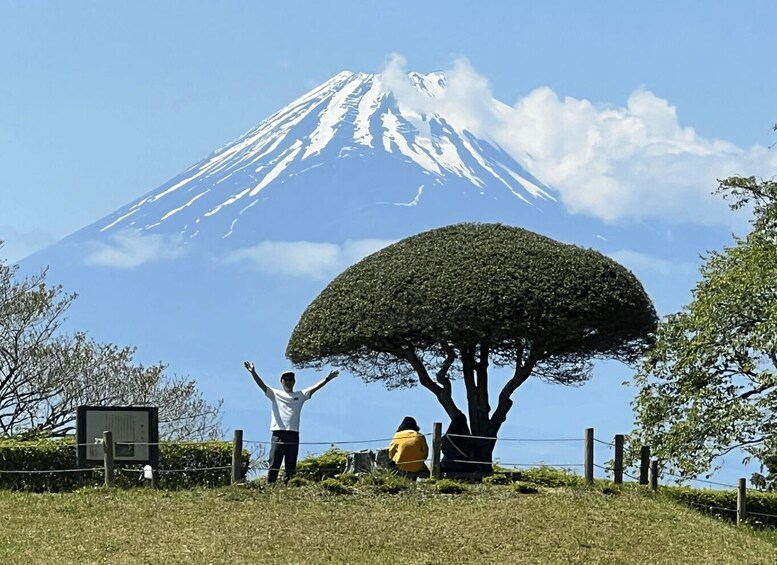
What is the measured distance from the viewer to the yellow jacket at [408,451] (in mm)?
23281

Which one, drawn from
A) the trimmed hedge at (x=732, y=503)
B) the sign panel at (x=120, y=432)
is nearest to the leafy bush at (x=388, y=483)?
the sign panel at (x=120, y=432)

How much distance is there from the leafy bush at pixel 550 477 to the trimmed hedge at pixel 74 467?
18.9ft

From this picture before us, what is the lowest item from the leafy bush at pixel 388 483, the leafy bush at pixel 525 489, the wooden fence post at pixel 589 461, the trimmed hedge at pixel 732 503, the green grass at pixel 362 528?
the trimmed hedge at pixel 732 503

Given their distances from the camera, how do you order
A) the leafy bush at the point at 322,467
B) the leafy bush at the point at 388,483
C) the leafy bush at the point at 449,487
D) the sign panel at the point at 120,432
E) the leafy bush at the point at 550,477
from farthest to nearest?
1. the leafy bush at the point at 322,467
2. the leafy bush at the point at 550,477
3. the sign panel at the point at 120,432
4. the leafy bush at the point at 449,487
5. the leafy bush at the point at 388,483

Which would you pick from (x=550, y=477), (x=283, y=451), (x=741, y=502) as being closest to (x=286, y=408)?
(x=283, y=451)

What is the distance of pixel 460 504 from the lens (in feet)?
68.6

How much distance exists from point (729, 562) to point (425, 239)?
10210 mm

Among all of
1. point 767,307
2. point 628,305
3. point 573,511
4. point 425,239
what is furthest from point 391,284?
point 767,307

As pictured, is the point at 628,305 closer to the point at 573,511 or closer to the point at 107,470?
the point at 573,511

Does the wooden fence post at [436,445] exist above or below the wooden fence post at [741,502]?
above

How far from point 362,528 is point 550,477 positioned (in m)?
6.72

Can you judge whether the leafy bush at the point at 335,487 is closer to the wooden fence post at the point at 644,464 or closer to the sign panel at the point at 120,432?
the sign panel at the point at 120,432

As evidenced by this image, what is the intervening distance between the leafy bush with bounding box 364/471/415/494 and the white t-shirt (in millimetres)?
1623

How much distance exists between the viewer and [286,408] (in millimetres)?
22156
